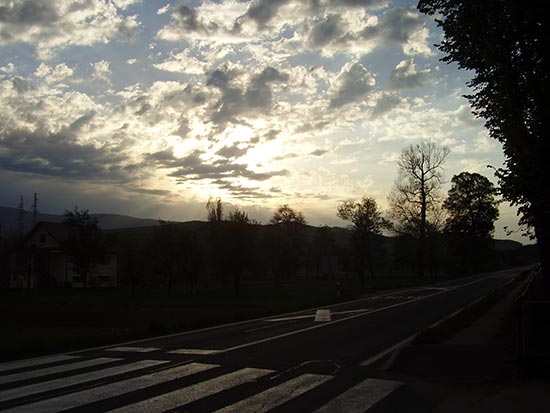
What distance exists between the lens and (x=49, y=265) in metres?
67.2

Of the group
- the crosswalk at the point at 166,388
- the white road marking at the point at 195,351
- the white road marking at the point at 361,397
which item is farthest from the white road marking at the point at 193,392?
the white road marking at the point at 195,351

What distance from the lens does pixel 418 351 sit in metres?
9.98

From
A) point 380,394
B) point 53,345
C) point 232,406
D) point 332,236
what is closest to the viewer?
point 232,406

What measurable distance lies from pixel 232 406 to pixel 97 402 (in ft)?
6.29

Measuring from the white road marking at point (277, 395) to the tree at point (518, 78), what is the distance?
855 cm

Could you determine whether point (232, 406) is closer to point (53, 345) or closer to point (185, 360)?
point (185, 360)

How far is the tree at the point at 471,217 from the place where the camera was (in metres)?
78.1

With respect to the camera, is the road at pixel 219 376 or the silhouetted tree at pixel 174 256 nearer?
the road at pixel 219 376

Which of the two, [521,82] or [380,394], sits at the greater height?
[521,82]

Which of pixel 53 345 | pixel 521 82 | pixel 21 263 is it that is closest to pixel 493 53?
pixel 521 82

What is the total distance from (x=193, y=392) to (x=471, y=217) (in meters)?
79.8

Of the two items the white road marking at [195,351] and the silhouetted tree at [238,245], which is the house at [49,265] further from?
the white road marking at [195,351]

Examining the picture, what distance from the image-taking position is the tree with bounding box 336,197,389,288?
193 ft

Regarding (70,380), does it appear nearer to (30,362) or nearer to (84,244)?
(30,362)
